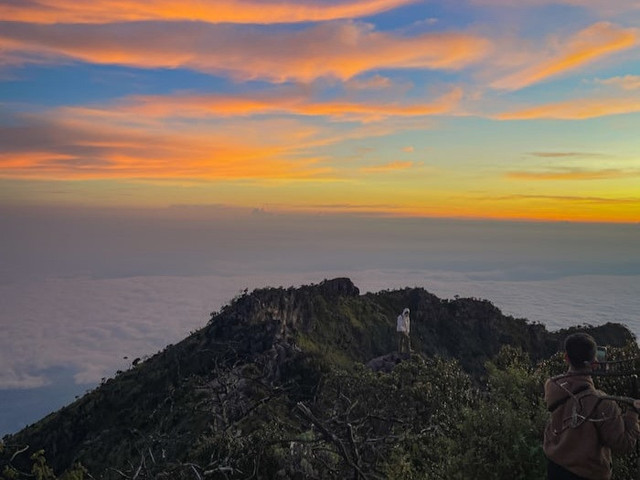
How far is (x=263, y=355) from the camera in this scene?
56938 millimetres

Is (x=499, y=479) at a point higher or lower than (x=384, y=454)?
higher

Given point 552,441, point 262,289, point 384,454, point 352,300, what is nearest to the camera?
point 552,441

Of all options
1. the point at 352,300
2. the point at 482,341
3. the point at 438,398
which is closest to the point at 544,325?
the point at 482,341

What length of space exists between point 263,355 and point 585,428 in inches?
2043

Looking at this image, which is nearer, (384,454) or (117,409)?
(384,454)

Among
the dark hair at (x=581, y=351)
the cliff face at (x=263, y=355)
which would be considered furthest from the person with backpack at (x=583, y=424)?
the cliff face at (x=263, y=355)

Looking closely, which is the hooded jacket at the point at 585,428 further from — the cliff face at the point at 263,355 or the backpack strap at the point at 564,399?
the cliff face at the point at 263,355

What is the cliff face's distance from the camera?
44719 millimetres

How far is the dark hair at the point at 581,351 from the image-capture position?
6.86 meters

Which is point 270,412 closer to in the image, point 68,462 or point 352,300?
point 68,462

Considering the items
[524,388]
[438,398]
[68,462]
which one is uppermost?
[524,388]

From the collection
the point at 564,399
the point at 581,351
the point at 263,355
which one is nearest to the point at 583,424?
the point at 564,399

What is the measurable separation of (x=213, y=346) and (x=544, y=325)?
58.2 m

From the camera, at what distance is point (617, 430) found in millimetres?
6371
